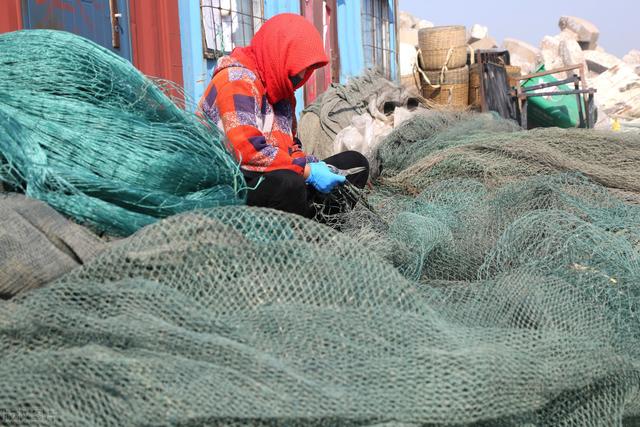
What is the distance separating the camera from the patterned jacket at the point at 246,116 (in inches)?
117

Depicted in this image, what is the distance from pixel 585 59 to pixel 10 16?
22271mm

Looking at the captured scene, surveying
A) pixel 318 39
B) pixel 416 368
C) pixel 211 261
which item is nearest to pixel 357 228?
pixel 318 39

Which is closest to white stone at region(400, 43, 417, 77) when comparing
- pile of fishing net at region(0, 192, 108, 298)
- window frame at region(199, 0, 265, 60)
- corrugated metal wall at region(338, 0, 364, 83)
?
corrugated metal wall at region(338, 0, 364, 83)

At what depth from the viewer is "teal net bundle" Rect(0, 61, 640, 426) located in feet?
5.00

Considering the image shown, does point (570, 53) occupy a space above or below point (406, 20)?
below

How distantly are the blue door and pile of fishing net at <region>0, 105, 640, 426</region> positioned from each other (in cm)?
404

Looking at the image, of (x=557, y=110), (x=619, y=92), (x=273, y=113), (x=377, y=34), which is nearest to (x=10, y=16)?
(x=273, y=113)

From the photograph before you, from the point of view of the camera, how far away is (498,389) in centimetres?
164

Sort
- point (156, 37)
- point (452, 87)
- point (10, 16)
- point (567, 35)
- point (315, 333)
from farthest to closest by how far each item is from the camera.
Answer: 1. point (567, 35)
2. point (452, 87)
3. point (156, 37)
4. point (10, 16)
5. point (315, 333)

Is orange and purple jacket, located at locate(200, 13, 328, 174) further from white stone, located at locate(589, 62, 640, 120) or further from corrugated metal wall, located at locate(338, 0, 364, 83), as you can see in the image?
white stone, located at locate(589, 62, 640, 120)

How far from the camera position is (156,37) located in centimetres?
625

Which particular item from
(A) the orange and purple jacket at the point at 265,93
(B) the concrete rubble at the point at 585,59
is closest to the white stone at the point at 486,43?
(B) the concrete rubble at the point at 585,59

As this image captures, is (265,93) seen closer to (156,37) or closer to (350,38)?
(156,37)

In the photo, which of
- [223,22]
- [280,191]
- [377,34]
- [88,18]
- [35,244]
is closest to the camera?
[35,244]
